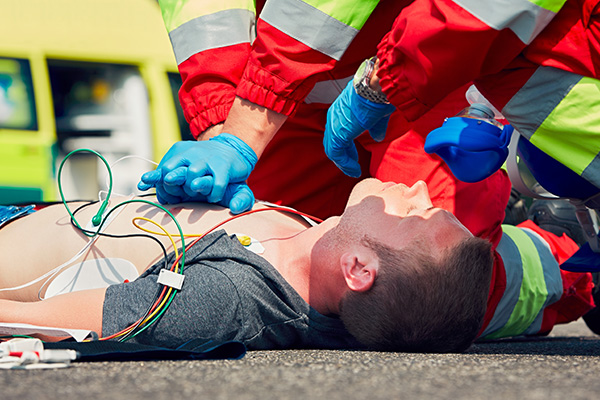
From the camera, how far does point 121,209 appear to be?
196cm

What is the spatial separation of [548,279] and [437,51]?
49.2 inches

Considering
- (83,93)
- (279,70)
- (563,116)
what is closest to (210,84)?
(279,70)

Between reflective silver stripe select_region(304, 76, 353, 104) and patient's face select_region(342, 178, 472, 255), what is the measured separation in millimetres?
599

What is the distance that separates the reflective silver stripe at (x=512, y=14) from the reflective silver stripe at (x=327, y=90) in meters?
0.92

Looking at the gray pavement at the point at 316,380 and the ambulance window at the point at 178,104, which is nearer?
the gray pavement at the point at 316,380

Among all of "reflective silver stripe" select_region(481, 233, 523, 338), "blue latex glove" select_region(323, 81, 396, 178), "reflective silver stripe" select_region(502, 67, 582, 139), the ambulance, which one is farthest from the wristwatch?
the ambulance

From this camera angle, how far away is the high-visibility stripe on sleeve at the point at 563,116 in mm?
1492

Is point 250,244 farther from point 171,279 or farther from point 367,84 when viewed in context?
point 367,84

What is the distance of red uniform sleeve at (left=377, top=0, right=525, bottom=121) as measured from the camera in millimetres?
1467

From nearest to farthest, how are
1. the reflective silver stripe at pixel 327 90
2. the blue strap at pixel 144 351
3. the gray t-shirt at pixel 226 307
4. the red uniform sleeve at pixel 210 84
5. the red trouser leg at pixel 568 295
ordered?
the blue strap at pixel 144 351, the gray t-shirt at pixel 226 307, the red uniform sleeve at pixel 210 84, the reflective silver stripe at pixel 327 90, the red trouser leg at pixel 568 295

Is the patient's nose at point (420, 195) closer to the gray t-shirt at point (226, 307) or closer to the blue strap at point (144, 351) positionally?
the gray t-shirt at point (226, 307)

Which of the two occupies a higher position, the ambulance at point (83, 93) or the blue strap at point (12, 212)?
the ambulance at point (83, 93)

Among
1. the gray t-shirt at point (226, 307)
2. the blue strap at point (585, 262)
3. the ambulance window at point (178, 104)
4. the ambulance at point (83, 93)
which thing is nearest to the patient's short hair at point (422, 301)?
the gray t-shirt at point (226, 307)

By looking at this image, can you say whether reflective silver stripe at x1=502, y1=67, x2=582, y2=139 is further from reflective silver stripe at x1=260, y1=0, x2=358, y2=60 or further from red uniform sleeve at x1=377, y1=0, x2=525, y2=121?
reflective silver stripe at x1=260, y1=0, x2=358, y2=60
